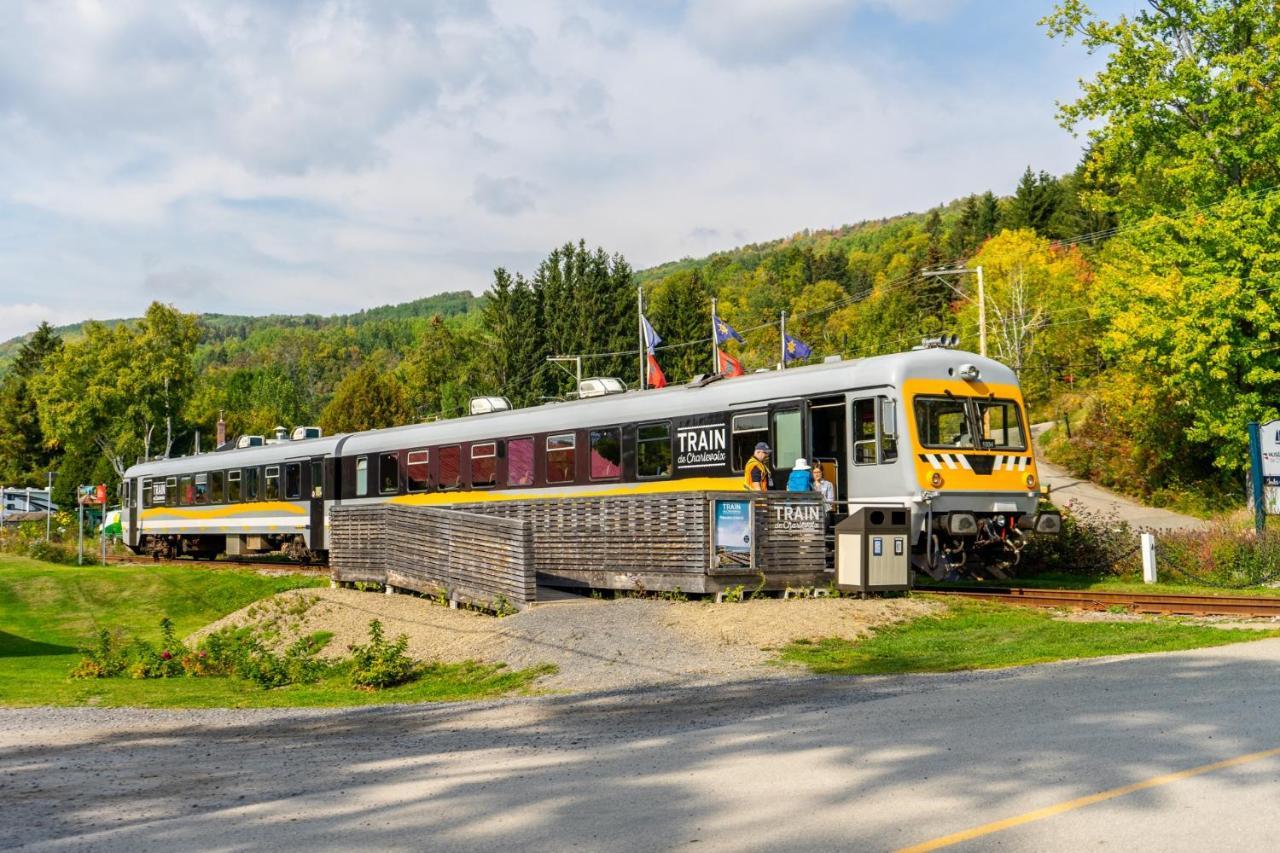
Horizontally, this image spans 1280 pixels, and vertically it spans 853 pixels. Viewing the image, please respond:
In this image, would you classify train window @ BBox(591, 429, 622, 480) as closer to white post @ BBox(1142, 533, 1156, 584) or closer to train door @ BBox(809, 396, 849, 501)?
train door @ BBox(809, 396, 849, 501)

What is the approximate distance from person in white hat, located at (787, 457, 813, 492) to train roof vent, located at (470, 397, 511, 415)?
11111 mm

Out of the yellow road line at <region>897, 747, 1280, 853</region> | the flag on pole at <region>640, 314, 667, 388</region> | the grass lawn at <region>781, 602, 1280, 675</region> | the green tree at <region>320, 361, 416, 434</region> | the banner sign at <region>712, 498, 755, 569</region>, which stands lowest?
the grass lawn at <region>781, 602, 1280, 675</region>

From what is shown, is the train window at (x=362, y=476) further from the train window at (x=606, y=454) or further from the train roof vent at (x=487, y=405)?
the train window at (x=606, y=454)

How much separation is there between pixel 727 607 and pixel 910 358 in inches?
214

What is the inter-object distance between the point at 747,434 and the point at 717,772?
13.4 metres

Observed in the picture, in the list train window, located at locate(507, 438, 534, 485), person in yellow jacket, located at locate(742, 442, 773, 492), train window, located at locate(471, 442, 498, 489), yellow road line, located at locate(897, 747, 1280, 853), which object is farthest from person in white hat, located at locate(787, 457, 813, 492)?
yellow road line, located at locate(897, 747, 1280, 853)

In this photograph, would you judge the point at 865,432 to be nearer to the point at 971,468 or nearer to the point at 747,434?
the point at 971,468

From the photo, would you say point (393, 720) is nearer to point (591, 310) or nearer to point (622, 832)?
point (622, 832)

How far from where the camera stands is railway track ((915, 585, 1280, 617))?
673 inches

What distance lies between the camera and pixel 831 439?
20172 mm

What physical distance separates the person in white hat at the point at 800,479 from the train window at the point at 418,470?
12166 millimetres

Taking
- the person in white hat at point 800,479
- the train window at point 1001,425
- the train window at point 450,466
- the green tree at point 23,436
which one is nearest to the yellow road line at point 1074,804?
the person in white hat at point 800,479

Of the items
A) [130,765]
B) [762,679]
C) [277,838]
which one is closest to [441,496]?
[762,679]

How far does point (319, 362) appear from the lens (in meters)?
192
